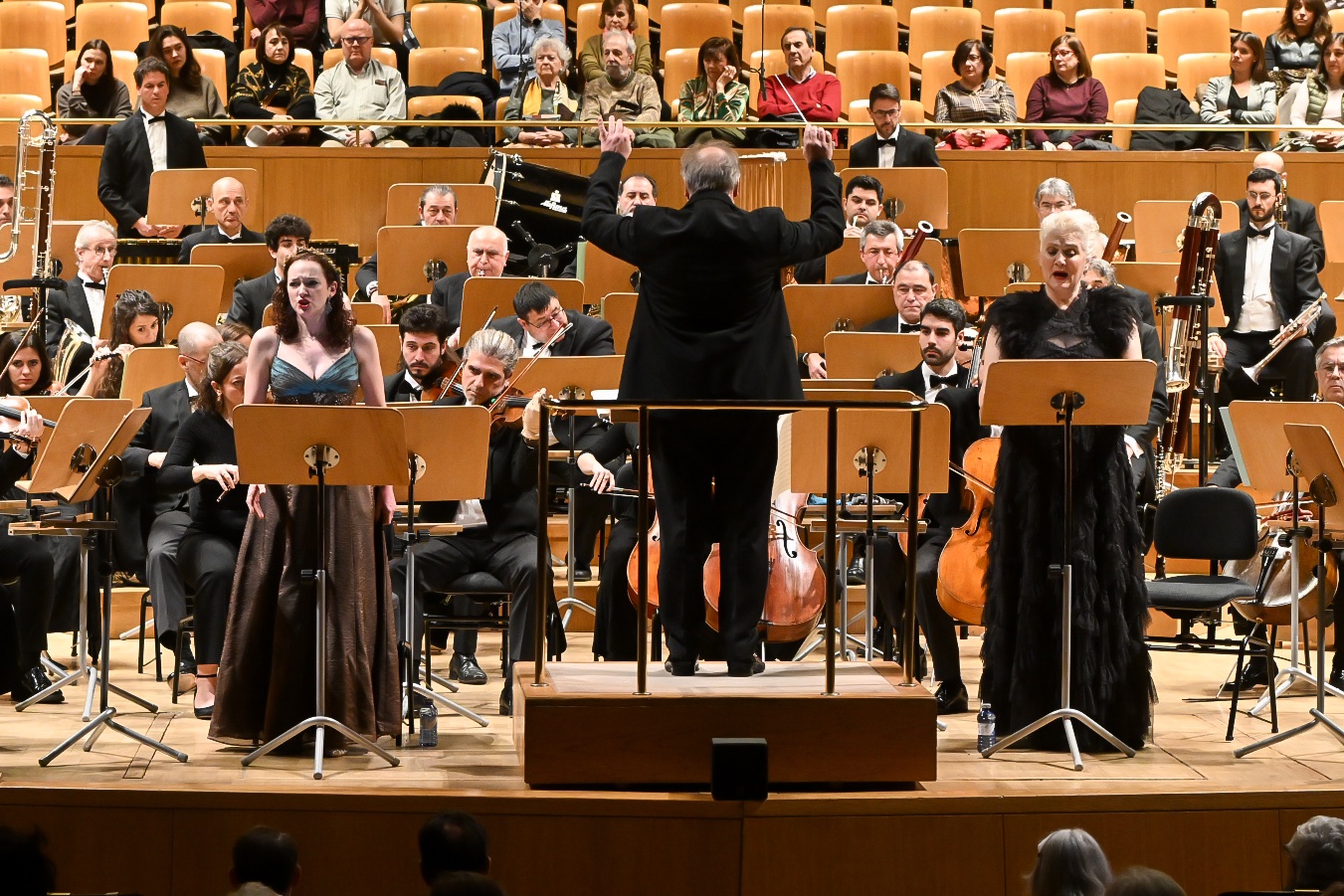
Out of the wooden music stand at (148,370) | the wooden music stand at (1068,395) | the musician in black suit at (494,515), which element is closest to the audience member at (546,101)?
the wooden music stand at (148,370)

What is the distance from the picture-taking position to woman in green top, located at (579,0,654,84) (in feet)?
28.5

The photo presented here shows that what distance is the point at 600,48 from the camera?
343 inches

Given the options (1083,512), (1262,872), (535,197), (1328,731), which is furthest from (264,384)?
(535,197)

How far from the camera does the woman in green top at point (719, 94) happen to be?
8.40 metres

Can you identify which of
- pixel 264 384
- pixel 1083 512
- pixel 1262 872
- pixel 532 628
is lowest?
pixel 1262 872

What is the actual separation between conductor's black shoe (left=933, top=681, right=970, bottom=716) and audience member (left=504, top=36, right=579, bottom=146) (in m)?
4.19

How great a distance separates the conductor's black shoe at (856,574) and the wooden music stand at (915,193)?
241cm

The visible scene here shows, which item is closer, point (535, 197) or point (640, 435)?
point (640, 435)

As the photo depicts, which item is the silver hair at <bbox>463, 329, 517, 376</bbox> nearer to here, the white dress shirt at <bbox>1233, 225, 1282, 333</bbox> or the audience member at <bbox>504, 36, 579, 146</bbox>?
the audience member at <bbox>504, 36, 579, 146</bbox>

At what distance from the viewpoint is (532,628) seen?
16.5ft

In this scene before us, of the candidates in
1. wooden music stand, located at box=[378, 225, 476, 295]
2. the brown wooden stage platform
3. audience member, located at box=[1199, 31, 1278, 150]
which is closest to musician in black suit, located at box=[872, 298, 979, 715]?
the brown wooden stage platform

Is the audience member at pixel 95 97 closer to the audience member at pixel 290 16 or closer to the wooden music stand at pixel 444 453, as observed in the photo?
the audience member at pixel 290 16

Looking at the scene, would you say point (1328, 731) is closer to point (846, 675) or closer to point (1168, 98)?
point (846, 675)

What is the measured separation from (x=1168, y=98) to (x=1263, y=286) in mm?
1743
